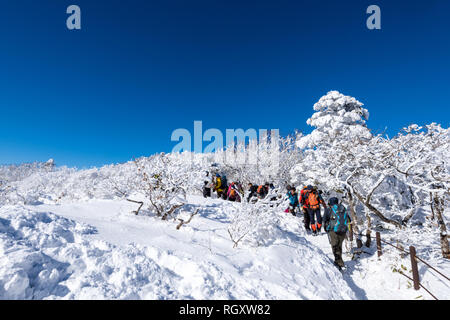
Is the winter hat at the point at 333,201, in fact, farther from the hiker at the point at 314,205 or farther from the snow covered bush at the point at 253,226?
the hiker at the point at 314,205

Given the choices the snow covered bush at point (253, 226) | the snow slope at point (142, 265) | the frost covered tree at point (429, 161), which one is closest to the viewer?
the snow slope at point (142, 265)

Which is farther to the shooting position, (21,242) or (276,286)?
(276,286)

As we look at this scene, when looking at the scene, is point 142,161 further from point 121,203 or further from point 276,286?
point 276,286

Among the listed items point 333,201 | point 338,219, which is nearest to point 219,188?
point 333,201

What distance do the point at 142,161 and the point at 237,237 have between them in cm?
406

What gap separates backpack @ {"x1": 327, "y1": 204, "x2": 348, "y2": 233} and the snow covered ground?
0.90 metres

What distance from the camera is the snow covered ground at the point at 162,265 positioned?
258cm

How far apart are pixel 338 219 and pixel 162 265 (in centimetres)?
470

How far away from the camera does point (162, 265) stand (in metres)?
3.37

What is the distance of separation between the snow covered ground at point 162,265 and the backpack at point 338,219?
2.94ft

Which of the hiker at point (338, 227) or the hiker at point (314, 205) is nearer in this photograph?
the hiker at point (338, 227)

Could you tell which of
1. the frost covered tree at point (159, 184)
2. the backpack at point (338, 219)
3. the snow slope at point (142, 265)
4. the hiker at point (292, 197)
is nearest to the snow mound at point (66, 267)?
the snow slope at point (142, 265)

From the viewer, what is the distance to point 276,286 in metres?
3.51
